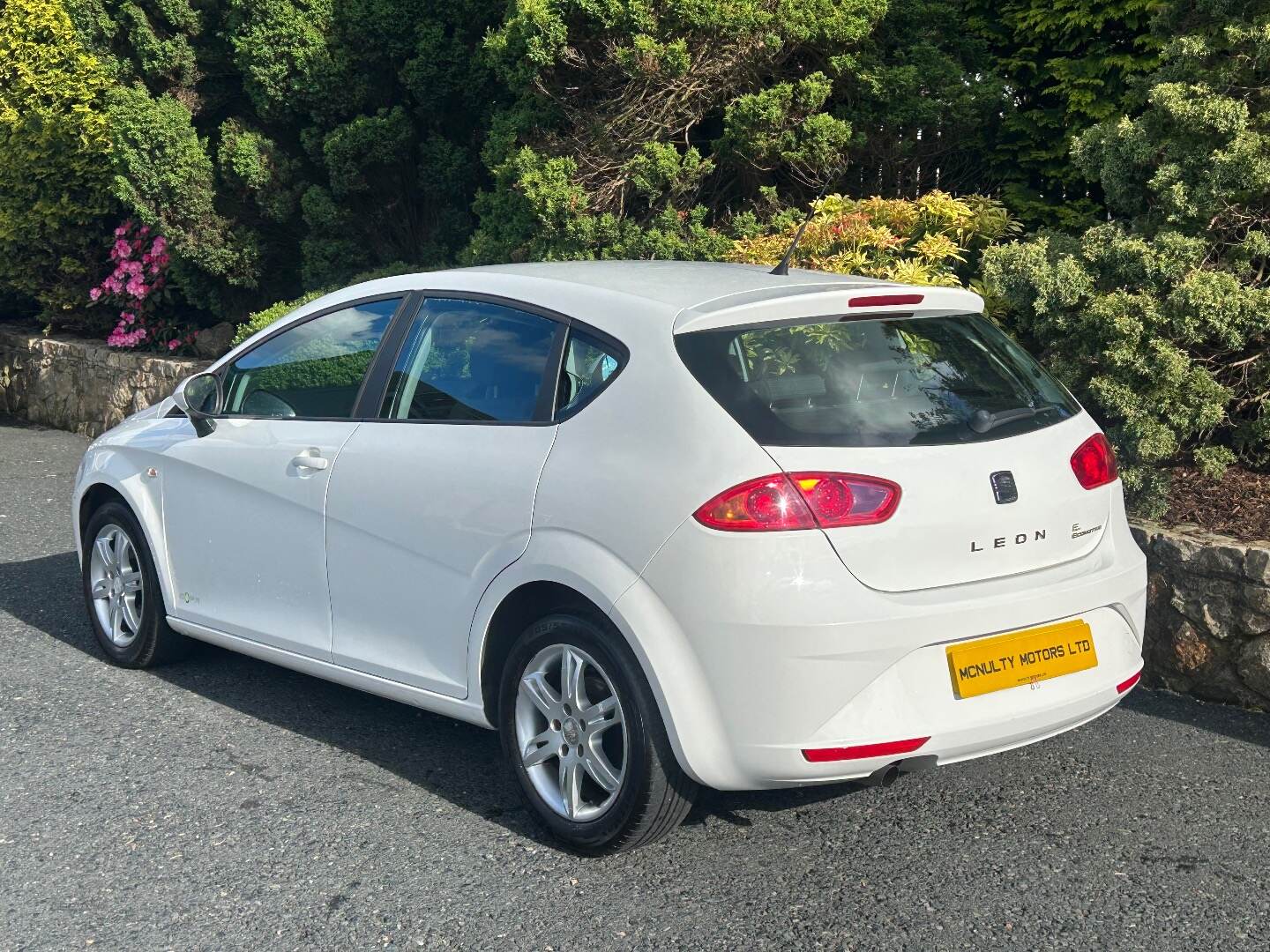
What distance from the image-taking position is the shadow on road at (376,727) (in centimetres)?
451

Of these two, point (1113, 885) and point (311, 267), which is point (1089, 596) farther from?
point (311, 267)

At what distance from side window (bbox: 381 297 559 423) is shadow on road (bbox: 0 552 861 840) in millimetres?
1186

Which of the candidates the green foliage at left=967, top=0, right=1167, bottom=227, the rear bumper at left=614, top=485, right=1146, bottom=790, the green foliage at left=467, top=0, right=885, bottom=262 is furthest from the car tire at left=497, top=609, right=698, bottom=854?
the green foliage at left=967, top=0, right=1167, bottom=227

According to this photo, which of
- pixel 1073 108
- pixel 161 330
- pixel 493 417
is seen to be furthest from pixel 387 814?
pixel 161 330

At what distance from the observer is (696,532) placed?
3.66 metres

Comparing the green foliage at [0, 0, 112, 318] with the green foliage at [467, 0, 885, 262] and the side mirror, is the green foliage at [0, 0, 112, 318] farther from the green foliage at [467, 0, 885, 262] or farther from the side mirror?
the side mirror

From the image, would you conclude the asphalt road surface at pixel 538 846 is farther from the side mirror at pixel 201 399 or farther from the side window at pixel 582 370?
the side window at pixel 582 370

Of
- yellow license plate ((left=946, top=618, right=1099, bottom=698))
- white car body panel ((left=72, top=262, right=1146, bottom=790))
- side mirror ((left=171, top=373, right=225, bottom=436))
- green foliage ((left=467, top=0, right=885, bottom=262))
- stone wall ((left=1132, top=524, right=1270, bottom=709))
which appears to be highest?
green foliage ((left=467, top=0, right=885, bottom=262))

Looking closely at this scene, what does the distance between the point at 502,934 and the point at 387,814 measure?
0.89m

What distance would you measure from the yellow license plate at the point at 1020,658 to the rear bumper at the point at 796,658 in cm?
3

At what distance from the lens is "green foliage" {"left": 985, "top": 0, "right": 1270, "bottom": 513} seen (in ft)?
20.0

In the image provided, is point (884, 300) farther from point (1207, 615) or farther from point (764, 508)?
point (1207, 615)

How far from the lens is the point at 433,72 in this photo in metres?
11.1

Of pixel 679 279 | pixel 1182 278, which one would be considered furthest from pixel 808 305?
pixel 1182 278
